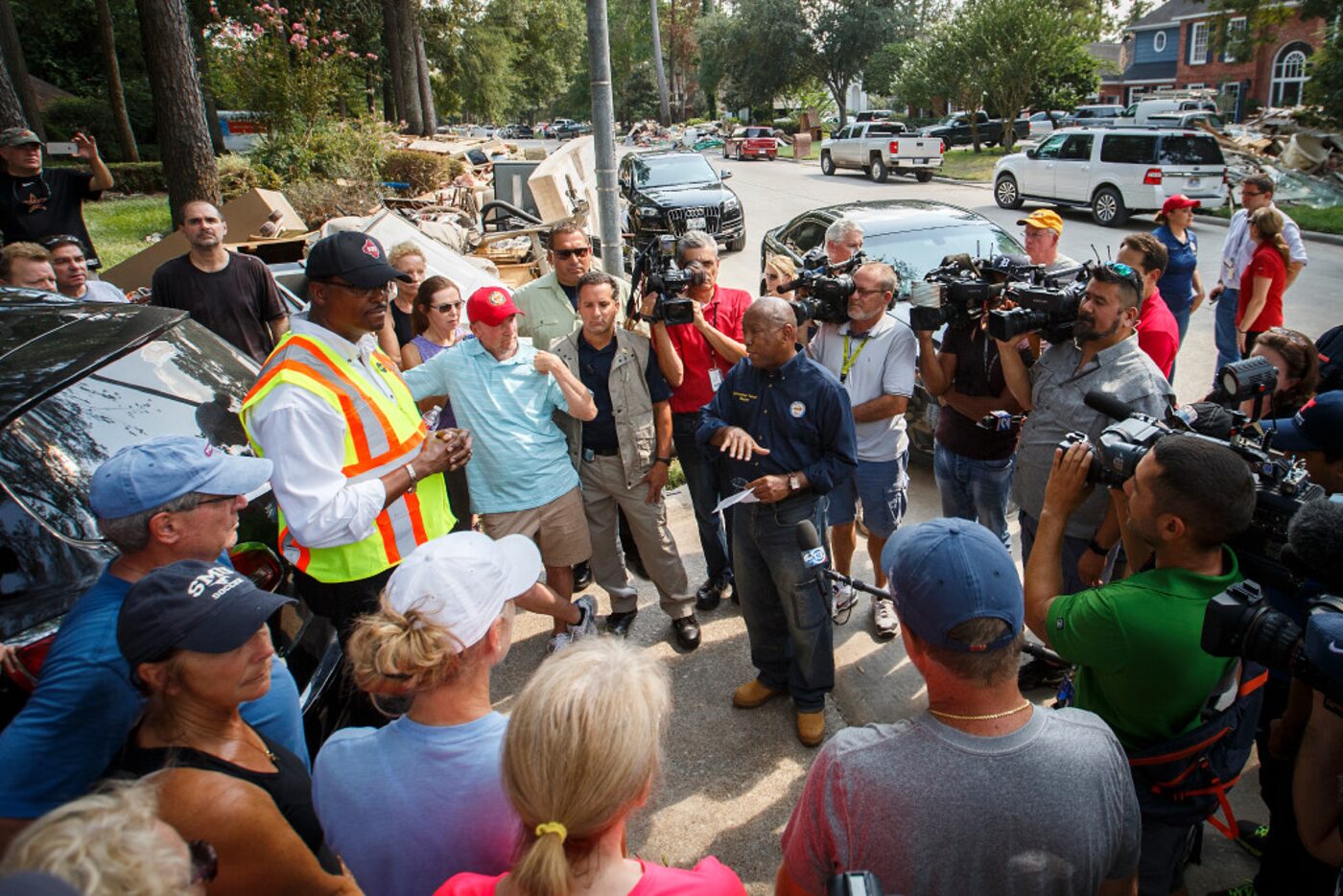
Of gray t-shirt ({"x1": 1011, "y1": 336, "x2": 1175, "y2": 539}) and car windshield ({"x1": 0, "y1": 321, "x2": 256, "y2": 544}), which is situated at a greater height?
car windshield ({"x1": 0, "y1": 321, "x2": 256, "y2": 544})

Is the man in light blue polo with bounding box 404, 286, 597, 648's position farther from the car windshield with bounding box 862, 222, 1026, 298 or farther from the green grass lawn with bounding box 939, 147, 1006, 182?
the green grass lawn with bounding box 939, 147, 1006, 182

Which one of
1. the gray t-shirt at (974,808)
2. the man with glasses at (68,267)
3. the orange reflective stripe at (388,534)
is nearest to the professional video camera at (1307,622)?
the gray t-shirt at (974,808)

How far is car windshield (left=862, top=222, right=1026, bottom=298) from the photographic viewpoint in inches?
259

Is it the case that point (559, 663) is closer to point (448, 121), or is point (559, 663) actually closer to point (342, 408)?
point (342, 408)

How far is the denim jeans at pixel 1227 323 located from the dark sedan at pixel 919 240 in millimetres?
1590

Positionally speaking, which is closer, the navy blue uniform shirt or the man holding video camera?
the man holding video camera

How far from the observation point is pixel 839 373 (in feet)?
13.8

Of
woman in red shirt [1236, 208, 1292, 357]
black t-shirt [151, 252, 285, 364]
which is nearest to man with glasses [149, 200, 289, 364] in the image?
black t-shirt [151, 252, 285, 364]

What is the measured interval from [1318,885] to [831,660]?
167 cm

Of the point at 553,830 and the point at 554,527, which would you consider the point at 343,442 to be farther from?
the point at 553,830

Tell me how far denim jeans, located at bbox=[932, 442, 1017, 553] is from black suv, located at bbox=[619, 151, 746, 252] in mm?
10140

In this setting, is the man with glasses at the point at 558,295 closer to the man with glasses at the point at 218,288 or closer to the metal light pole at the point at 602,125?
the metal light pole at the point at 602,125

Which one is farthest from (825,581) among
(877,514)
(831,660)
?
(877,514)

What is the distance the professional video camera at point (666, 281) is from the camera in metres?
3.97
